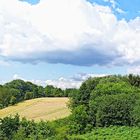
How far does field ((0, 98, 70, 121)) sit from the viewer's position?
4438 inches

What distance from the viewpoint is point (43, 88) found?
187 meters

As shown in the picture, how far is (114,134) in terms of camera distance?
8012cm

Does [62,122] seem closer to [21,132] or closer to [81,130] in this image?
[81,130]

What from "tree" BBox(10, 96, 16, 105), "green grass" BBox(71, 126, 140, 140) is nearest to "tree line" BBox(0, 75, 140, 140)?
"green grass" BBox(71, 126, 140, 140)

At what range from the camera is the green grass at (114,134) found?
7529 cm

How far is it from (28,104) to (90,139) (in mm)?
65055

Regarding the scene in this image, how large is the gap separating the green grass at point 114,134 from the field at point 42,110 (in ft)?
78.4

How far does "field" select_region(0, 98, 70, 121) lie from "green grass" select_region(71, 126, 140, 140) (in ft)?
78.4

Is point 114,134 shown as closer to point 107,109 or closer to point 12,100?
point 107,109

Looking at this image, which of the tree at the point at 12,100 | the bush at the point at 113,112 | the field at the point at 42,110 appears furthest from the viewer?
the tree at the point at 12,100

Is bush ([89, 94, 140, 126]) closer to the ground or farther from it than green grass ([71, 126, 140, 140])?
farther from it

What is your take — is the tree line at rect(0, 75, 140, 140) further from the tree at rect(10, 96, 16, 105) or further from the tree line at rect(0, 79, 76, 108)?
the tree at rect(10, 96, 16, 105)

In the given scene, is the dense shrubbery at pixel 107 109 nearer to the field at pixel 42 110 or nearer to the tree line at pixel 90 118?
the tree line at pixel 90 118

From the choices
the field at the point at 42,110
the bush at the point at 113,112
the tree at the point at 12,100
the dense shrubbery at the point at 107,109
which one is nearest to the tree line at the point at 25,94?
the tree at the point at 12,100
